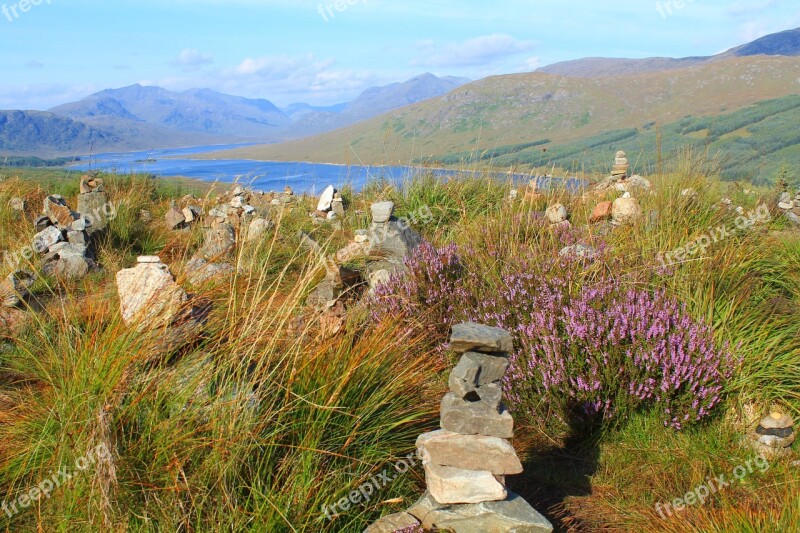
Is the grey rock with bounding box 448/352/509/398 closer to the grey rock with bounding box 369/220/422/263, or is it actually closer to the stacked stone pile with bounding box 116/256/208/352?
the stacked stone pile with bounding box 116/256/208/352

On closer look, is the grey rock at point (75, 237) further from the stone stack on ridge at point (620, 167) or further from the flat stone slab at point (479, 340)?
the stone stack on ridge at point (620, 167)

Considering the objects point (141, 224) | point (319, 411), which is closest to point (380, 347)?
point (319, 411)

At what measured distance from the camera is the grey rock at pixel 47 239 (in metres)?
7.77

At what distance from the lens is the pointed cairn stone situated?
8.94 ft

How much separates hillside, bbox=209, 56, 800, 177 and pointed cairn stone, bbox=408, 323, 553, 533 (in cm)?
10233

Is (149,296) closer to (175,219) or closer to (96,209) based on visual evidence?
(175,219)

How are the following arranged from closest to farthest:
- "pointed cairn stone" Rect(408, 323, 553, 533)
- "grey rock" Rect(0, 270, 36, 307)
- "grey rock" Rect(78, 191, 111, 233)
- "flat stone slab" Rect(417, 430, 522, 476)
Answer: "pointed cairn stone" Rect(408, 323, 553, 533)
"flat stone slab" Rect(417, 430, 522, 476)
"grey rock" Rect(0, 270, 36, 307)
"grey rock" Rect(78, 191, 111, 233)

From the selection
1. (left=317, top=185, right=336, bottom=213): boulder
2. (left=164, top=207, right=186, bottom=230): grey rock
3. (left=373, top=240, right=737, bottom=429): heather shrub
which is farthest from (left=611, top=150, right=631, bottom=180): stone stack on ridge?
(left=164, top=207, right=186, bottom=230): grey rock

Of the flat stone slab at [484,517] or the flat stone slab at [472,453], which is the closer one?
the flat stone slab at [484,517]

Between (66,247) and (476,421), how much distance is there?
267 inches

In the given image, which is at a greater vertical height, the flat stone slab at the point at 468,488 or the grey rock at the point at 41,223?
the grey rock at the point at 41,223

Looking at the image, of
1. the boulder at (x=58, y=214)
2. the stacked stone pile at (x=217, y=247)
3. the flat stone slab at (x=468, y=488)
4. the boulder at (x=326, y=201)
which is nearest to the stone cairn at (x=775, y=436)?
the flat stone slab at (x=468, y=488)

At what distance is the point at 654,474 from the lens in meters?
3.48

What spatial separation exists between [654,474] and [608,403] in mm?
496
